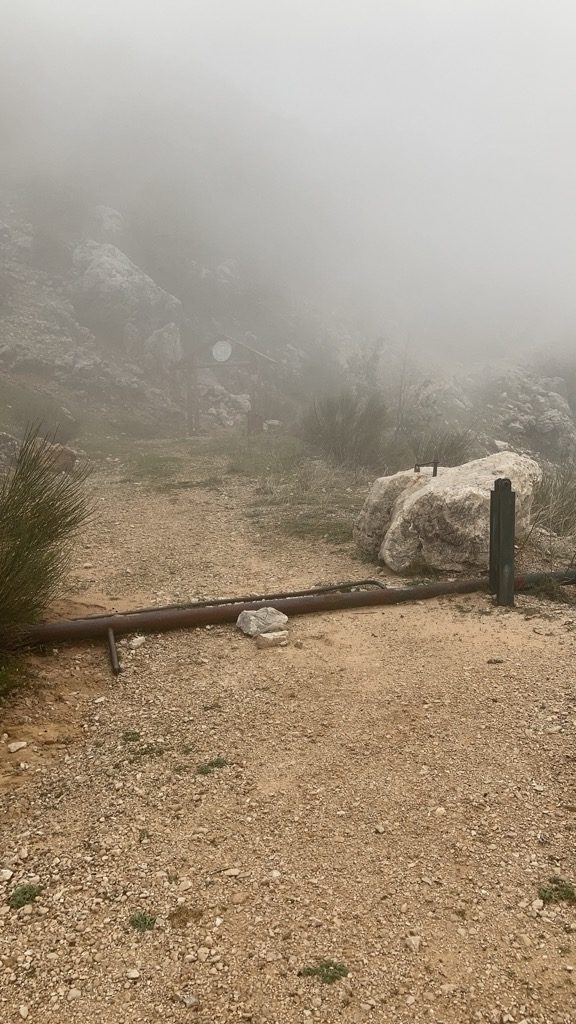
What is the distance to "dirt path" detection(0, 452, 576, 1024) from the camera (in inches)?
76.7

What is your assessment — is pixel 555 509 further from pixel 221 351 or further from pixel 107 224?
pixel 107 224

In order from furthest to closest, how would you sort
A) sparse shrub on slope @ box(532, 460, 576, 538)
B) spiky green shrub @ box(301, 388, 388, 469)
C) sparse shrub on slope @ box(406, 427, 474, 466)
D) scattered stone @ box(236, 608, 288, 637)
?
1. spiky green shrub @ box(301, 388, 388, 469)
2. sparse shrub on slope @ box(406, 427, 474, 466)
3. sparse shrub on slope @ box(532, 460, 576, 538)
4. scattered stone @ box(236, 608, 288, 637)

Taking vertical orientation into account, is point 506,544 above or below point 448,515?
below

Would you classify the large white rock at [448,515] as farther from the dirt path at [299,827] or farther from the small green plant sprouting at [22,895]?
the small green plant sprouting at [22,895]

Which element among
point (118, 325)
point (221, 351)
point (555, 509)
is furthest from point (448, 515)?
point (221, 351)

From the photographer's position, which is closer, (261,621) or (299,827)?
(299,827)

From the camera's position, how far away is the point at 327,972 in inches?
78.2

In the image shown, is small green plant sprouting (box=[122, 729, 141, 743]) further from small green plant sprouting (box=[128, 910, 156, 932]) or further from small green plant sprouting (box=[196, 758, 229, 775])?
small green plant sprouting (box=[128, 910, 156, 932])

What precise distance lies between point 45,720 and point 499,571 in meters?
3.65

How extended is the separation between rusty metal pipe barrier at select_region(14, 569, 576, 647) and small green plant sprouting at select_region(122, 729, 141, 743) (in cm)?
111

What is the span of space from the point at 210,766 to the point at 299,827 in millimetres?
622

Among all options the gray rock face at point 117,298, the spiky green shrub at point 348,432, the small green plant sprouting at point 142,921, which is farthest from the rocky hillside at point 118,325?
the small green plant sprouting at point 142,921

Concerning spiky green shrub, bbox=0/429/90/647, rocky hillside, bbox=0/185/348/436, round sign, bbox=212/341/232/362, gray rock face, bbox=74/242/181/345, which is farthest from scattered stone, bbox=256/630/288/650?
round sign, bbox=212/341/232/362

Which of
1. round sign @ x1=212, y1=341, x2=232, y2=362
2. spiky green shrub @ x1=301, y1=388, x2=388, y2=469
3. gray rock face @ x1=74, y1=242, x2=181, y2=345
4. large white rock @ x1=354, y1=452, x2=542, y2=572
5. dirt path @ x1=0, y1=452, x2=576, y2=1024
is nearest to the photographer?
dirt path @ x1=0, y1=452, x2=576, y2=1024
